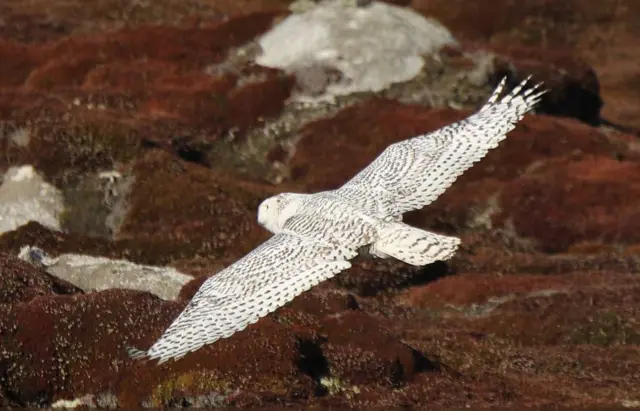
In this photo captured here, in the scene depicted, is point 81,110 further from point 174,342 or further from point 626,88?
point 626,88

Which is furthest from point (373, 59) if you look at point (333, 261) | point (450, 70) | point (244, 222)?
point (333, 261)

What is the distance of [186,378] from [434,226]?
17.0 metres

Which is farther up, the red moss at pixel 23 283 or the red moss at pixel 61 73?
the red moss at pixel 23 283

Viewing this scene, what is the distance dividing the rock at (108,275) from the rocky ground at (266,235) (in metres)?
0.14

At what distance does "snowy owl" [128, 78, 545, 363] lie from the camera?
14.0 metres

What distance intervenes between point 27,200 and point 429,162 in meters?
14.9

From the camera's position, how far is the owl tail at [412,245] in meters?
15.0

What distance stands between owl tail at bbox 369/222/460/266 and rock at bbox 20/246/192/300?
7.84 meters

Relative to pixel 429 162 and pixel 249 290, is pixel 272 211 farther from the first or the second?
pixel 249 290

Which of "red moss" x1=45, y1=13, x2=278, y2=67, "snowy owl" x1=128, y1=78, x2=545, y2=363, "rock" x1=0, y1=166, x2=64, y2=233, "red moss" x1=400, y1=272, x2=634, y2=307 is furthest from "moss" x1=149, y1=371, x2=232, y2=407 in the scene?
"red moss" x1=45, y1=13, x2=278, y2=67

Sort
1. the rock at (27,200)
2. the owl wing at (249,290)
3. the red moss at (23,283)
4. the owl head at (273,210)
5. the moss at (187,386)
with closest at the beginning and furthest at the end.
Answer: the owl wing at (249,290) → the moss at (187,386) → the owl head at (273,210) → the red moss at (23,283) → the rock at (27,200)

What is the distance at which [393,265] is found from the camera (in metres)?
27.7

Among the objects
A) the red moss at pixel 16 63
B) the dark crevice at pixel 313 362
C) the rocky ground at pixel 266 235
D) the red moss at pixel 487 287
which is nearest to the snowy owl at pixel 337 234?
the dark crevice at pixel 313 362

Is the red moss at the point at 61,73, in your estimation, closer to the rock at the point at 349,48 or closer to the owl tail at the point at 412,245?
the rock at the point at 349,48
